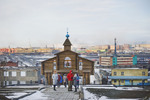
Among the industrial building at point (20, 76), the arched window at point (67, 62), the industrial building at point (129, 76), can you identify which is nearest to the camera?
the arched window at point (67, 62)

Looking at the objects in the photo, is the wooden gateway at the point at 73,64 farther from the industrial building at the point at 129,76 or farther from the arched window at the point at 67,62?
the industrial building at the point at 129,76

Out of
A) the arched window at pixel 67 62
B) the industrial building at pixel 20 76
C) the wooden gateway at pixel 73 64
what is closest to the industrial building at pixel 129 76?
the industrial building at pixel 20 76

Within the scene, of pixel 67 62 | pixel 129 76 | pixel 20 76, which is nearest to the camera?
pixel 67 62

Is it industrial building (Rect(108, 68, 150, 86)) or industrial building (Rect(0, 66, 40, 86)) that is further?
industrial building (Rect(0, 66, 40, 86))

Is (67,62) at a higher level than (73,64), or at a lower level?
higher

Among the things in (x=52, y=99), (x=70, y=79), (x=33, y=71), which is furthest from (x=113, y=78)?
(x=52, y=99)

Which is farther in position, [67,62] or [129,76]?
[129,76]

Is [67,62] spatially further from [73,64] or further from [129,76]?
[129,76]

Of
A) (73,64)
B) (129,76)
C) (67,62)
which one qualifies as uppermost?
(67,62)

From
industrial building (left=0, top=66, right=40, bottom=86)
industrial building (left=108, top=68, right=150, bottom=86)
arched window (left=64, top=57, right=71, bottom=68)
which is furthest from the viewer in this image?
industrial building (left=0, top=66, right=40, bottom=86)

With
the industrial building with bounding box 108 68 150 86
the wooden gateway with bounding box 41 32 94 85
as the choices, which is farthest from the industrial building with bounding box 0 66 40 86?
the wooden gateway with bounding box 41 32 94 85

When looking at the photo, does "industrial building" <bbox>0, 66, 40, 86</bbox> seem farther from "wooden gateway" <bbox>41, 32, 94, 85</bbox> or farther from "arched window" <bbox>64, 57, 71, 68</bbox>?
"arched window" <bbox>64, 57, 71, 68</bbox>

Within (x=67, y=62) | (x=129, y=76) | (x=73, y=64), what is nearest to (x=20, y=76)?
(x=67, y=62)

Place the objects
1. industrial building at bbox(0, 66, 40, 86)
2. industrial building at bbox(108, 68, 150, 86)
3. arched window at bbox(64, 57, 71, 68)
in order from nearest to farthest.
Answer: arched window at bbox(64, 57, 71, 68) → industrial building at bbox(108, 68, 150, 86) → industrial building at bbox(0, 66, 40, 86)
